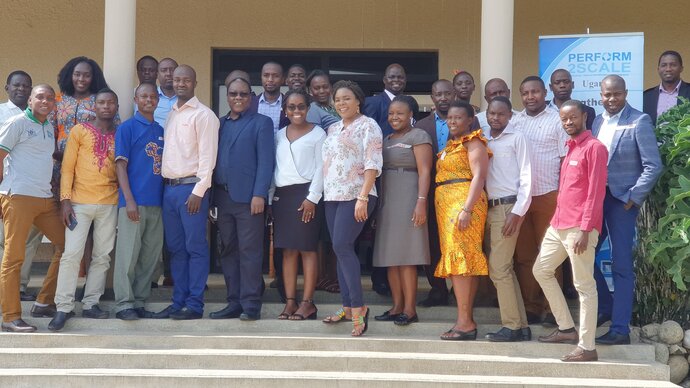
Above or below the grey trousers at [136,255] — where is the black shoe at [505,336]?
below

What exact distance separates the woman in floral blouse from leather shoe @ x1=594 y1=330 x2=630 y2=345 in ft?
5.59

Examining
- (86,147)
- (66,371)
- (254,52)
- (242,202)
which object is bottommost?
(66,371)

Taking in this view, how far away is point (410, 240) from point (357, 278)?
0.48 metres

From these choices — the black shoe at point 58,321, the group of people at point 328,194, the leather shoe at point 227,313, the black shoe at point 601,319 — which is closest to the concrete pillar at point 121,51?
the group of people at point 328,194

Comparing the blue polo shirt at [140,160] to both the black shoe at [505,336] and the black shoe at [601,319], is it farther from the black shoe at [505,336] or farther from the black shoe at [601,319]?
the black shoe at [601,319]

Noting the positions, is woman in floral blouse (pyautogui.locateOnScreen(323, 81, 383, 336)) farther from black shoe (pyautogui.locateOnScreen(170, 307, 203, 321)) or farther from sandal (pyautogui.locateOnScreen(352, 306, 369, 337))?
black shoe (pyautogui.locateOnScreen(170, 307, 203, 321))

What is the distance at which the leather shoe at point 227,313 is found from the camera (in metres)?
6.67

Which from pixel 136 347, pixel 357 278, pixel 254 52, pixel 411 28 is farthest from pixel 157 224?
pixel 411 28

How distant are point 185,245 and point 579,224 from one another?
3.00 metres

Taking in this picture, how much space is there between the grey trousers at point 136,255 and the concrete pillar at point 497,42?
116 inches

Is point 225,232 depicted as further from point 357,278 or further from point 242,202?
point 357,278

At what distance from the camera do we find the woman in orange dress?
6.11 meters

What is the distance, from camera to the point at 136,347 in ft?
20.7

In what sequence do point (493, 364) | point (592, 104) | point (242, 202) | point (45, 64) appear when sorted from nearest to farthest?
point (493, 364) → point (242, 202) → point (592, 104) → point (45, 64)
